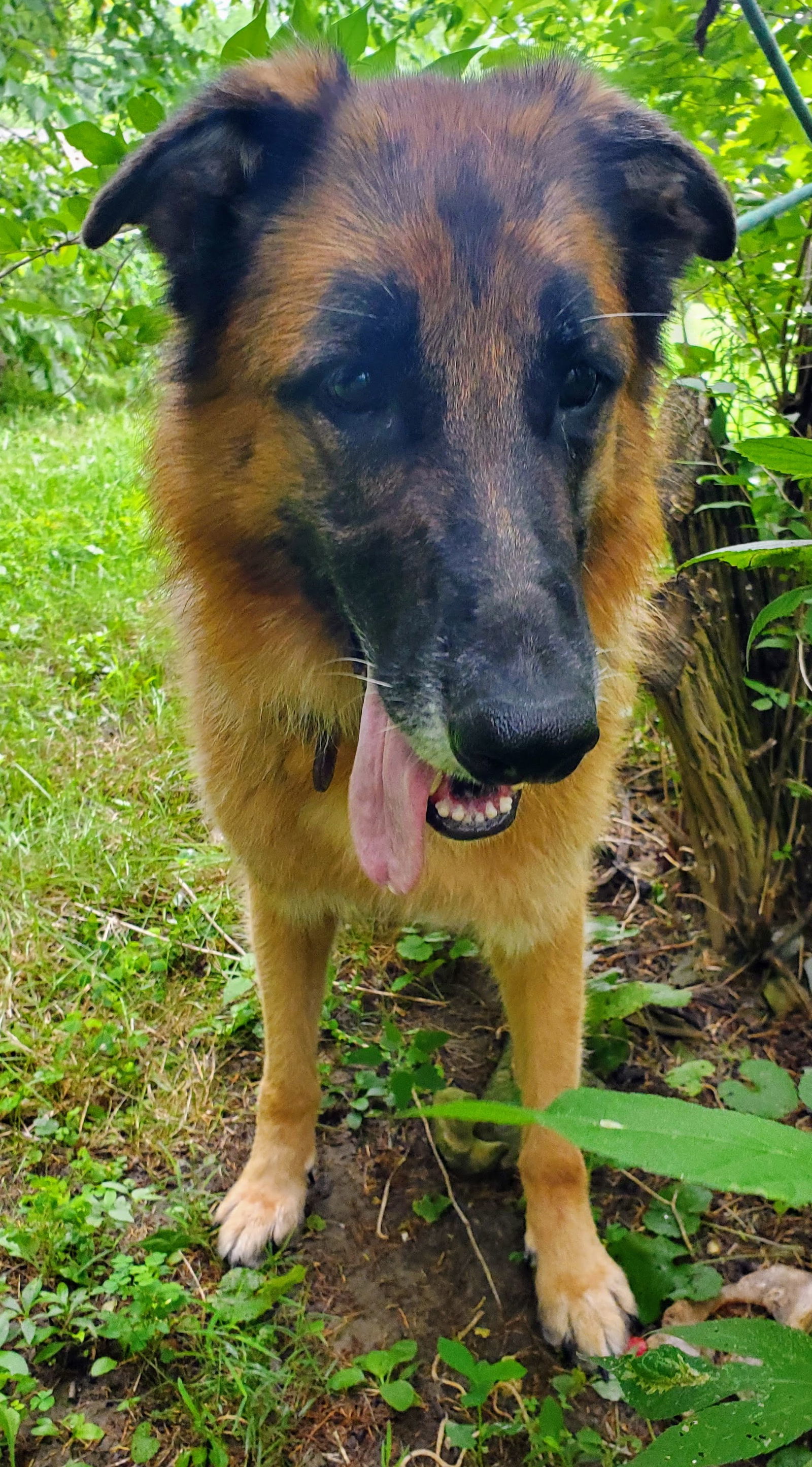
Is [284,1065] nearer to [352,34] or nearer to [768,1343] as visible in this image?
[768,1343]

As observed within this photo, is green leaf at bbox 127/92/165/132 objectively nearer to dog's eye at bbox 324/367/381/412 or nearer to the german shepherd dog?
the german shepherd dog

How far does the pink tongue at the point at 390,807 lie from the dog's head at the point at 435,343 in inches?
0.7

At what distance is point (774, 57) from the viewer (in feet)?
5.51

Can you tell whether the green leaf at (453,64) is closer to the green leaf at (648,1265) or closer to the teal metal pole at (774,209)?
the teal metal pole at (774,209)

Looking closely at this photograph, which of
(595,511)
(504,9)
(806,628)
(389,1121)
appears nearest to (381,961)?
(389,1121)

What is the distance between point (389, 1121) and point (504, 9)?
10.4 ft

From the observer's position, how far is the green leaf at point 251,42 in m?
2.23

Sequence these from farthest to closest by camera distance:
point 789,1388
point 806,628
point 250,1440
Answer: point 250,1440 < point 806,628 < point 789,1388

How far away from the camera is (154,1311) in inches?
83.8

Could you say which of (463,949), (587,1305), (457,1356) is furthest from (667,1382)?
(463,949)

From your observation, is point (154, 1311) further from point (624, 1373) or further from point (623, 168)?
point (623, 168)

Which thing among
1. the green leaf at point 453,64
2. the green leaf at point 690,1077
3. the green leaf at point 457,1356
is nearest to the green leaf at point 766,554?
the green leaf at point 453,64

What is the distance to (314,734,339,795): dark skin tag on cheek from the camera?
2.27 metres

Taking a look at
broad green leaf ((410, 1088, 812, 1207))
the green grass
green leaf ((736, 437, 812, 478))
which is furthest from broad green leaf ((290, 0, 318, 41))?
broad green leaf ((410, 1088, 812, 1207))
